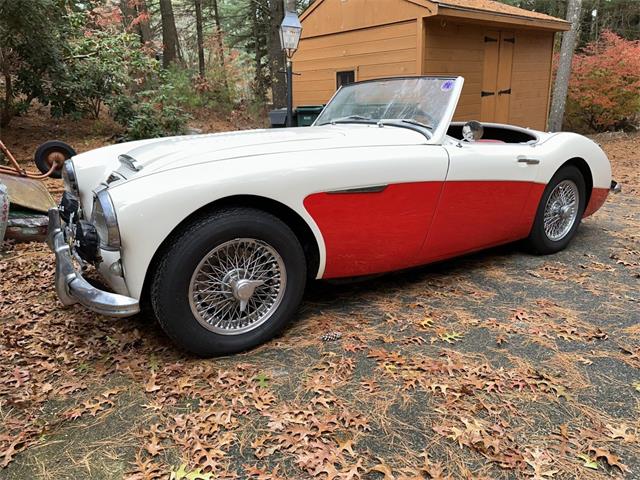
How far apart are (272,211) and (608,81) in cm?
1407

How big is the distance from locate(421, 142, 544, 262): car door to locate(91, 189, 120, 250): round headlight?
1940 millimetres

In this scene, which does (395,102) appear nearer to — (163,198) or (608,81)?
(163,198)

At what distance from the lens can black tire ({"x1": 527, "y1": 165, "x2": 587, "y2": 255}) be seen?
4023 mm

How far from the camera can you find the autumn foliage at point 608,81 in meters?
13.0

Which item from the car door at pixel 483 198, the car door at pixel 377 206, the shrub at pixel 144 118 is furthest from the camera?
the shrub at pixel 144 118

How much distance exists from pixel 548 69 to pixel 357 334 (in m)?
11.1

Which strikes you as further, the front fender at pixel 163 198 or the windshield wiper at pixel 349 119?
the windshield wiper at pixel 349 119

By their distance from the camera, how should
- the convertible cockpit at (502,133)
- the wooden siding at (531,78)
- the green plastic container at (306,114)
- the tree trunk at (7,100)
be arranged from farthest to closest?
the wooden siding at (531,78) → the green plastic container at (306,114) → the tree trunk at (7,100) → the convertible cockpit at (502,133)

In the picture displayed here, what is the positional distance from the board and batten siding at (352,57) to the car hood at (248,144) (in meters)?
6.16

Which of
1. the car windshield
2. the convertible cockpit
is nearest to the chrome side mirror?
the car windshield

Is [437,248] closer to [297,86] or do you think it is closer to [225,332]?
[225,332]

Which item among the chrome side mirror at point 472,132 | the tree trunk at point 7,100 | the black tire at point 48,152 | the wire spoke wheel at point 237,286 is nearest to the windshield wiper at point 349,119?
the chrome side mirror at point 472,132

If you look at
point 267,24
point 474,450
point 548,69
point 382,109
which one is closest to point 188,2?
point 267,24

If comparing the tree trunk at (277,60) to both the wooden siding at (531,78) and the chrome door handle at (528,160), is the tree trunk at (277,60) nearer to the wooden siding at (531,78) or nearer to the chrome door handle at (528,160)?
the wooden siding at (531,78)
